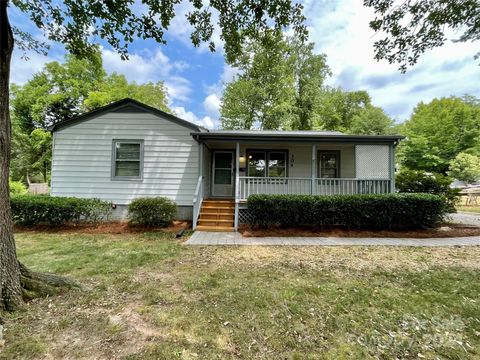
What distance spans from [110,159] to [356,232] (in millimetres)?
9134

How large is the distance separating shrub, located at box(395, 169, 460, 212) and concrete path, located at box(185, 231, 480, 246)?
3.71 m

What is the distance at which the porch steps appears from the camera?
27.5 feet

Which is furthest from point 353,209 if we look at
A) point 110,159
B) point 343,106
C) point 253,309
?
point 343,106

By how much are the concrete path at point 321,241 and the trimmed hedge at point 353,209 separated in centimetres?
90

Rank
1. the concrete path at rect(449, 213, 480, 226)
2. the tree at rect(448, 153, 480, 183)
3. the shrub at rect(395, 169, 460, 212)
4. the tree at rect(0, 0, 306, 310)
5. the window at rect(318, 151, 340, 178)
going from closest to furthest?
1. the tree at rect(0, 0, 306, 310)
2. the concrete path at rect(449, 213, 480, 226)
3. the shrub at rect(395, 169, 460, 212)
4. the window at rect(318, 151, 340, 178)
5. the tree at rect(448, 153, 480, 183)

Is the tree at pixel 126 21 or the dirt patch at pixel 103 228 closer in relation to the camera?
the tree at pixel 126 21

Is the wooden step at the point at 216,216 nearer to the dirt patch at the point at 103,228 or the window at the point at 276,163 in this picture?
the dirt patch at the point at 103,228

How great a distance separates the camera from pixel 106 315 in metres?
2.93

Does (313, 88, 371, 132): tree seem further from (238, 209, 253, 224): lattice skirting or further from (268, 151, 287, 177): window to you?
(238, 209, 253, 224): lattice skirting

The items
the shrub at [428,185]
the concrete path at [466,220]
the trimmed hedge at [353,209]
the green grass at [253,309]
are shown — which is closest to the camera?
the green grass at [253,309]

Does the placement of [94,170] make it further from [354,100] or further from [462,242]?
[354,100]

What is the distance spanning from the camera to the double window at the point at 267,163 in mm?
10812

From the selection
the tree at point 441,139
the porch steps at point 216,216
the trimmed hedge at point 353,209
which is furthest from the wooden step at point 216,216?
the tree at point 441,139

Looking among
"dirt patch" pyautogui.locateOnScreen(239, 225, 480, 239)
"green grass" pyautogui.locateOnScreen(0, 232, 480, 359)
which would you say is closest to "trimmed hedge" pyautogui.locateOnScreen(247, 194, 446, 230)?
"dirt patch" pyautogui.locateOnScreen(239, 225, 480, 239)
